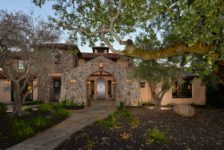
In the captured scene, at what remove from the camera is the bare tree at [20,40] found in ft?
46.5

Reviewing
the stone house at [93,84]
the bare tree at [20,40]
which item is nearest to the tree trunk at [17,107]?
the bare tree at [20,40]

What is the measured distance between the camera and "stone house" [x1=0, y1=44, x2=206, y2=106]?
26.4m

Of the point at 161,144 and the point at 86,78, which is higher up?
the point at 86,78

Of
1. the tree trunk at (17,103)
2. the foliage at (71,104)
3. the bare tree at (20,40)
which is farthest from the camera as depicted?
the foliage at (71,104)

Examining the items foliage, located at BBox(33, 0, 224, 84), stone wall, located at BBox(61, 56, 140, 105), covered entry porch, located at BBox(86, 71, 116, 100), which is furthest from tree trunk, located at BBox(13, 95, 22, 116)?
covered entry porch, located at BBox(86, 71, 116, 100)

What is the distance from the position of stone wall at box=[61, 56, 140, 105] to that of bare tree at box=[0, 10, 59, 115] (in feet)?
32.4

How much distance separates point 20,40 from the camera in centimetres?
1477

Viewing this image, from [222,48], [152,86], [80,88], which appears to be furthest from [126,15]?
[80,88]

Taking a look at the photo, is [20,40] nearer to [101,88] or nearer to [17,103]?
[17,103]

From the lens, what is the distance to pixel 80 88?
26.4 metres

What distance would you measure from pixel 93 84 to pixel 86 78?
10.6 m

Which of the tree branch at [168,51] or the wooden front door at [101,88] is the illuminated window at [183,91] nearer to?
the wooden front door at [101,88]

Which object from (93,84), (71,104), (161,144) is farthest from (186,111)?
(93,84)

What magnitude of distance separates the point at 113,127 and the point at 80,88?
14587 millimetres
